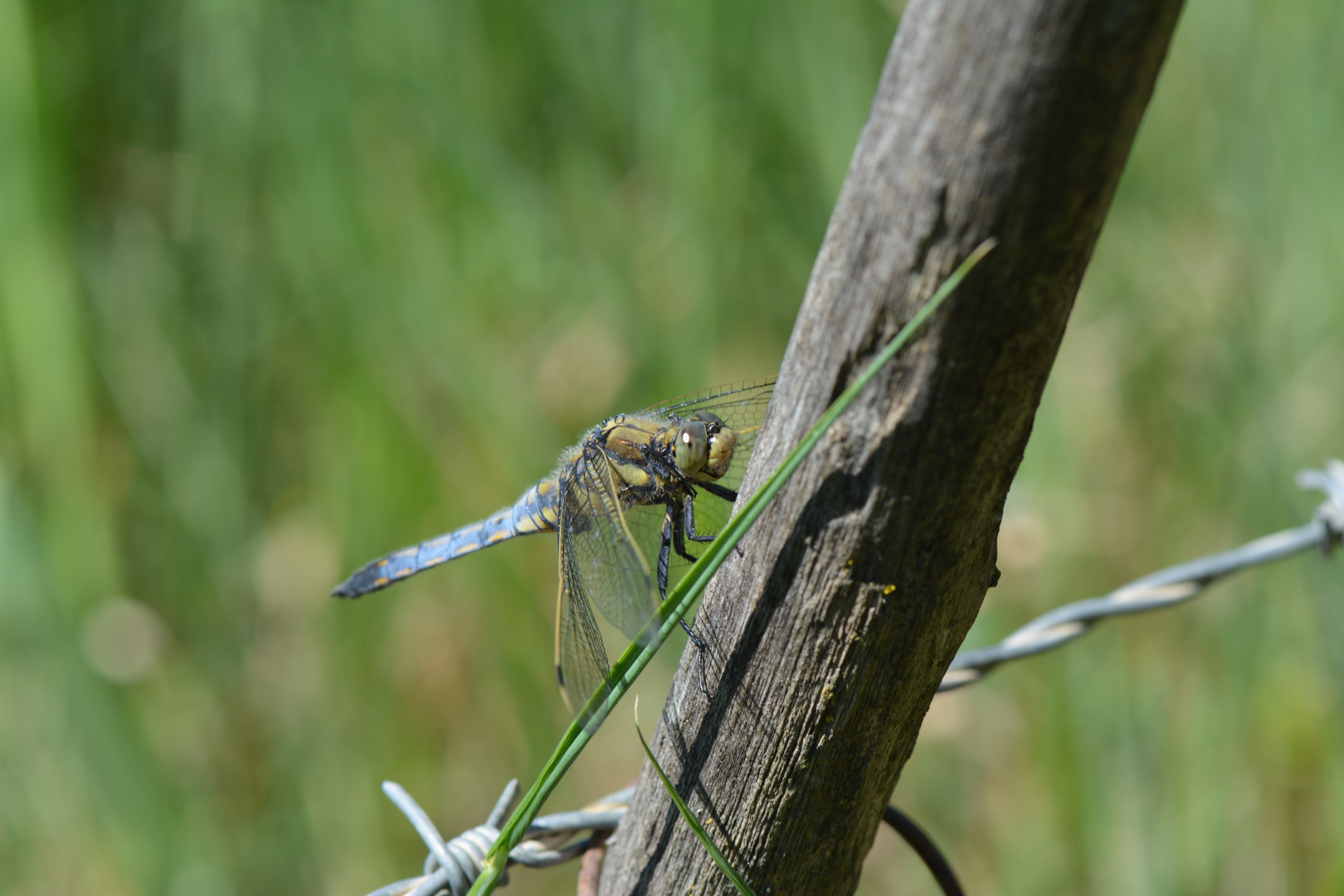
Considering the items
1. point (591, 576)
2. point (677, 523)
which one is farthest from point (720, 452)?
point (591, 576)

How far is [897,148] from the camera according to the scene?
54 centimetres

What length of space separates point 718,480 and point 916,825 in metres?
0.89

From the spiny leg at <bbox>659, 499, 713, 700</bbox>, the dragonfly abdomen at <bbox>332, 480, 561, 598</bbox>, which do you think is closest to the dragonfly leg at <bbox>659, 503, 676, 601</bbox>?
the spiny leg at <bbox>659, 499, 713, 700</bbox>

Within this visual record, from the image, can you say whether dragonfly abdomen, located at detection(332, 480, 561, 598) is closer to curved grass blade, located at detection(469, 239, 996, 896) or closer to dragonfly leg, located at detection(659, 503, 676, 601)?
dragonfly leg, located at detection(659, 503, 676, 601)

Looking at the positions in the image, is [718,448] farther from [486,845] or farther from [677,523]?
[486,845]

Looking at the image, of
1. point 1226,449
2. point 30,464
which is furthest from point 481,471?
point 1226,449

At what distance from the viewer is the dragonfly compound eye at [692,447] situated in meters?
1.62

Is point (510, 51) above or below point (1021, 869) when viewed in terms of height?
above

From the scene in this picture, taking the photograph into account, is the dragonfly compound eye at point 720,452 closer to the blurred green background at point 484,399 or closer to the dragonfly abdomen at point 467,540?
the dragonfly abdomen at point 467,540

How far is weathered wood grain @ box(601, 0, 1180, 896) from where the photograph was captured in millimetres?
500

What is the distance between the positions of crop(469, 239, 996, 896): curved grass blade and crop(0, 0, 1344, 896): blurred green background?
5.87 ft

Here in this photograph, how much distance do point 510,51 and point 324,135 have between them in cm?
64

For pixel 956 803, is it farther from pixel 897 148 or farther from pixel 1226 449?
pixel 897 148

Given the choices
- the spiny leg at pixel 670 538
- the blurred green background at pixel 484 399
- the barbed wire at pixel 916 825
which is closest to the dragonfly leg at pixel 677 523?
the spiny leg at pixel 670 538
